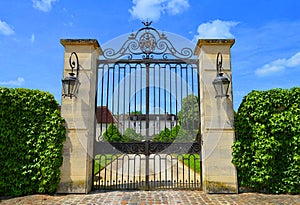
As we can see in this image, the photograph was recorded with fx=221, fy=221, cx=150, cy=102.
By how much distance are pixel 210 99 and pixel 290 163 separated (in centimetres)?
205

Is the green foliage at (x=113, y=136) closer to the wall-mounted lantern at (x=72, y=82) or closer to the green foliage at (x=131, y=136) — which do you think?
the green foliage at (x=131, y=136)

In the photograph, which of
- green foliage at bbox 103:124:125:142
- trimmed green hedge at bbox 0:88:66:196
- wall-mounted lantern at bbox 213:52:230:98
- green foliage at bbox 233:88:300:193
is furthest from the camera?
green foliage at bbox 103:124:125:142

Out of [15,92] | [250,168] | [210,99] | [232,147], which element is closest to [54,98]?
[15,92]

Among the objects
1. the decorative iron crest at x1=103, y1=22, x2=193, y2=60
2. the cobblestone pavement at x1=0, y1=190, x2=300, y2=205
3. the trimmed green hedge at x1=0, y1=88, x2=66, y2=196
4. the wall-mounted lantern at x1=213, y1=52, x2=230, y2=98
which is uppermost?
the decorative iron crest at x1=103, y1=22, x2=193, y2=60

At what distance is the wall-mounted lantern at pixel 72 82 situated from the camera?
462cm

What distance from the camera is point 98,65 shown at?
208 inches

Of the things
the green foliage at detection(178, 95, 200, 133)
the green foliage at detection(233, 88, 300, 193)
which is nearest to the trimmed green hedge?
the green foliage at detection(178, 95, 200, 133)

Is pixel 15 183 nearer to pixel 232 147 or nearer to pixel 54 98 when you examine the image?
pixel 54 98

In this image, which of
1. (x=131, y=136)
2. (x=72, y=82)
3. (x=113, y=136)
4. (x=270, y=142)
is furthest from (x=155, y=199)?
(x=72, y=82)

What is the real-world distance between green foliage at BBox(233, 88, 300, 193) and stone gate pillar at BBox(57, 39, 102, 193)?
314 centimetres

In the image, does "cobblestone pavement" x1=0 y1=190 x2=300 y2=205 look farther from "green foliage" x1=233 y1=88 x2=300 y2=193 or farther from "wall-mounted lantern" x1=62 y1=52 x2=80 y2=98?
"wall-mounted lantern" x1=62 y1=52 x2=80 y2=98

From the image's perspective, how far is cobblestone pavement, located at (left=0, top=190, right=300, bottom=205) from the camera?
3953 mm

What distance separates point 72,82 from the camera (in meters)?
4.64

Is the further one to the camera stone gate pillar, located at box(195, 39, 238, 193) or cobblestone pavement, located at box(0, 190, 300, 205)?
stone gate pillar, located at box(195, 39, 238, 193)
